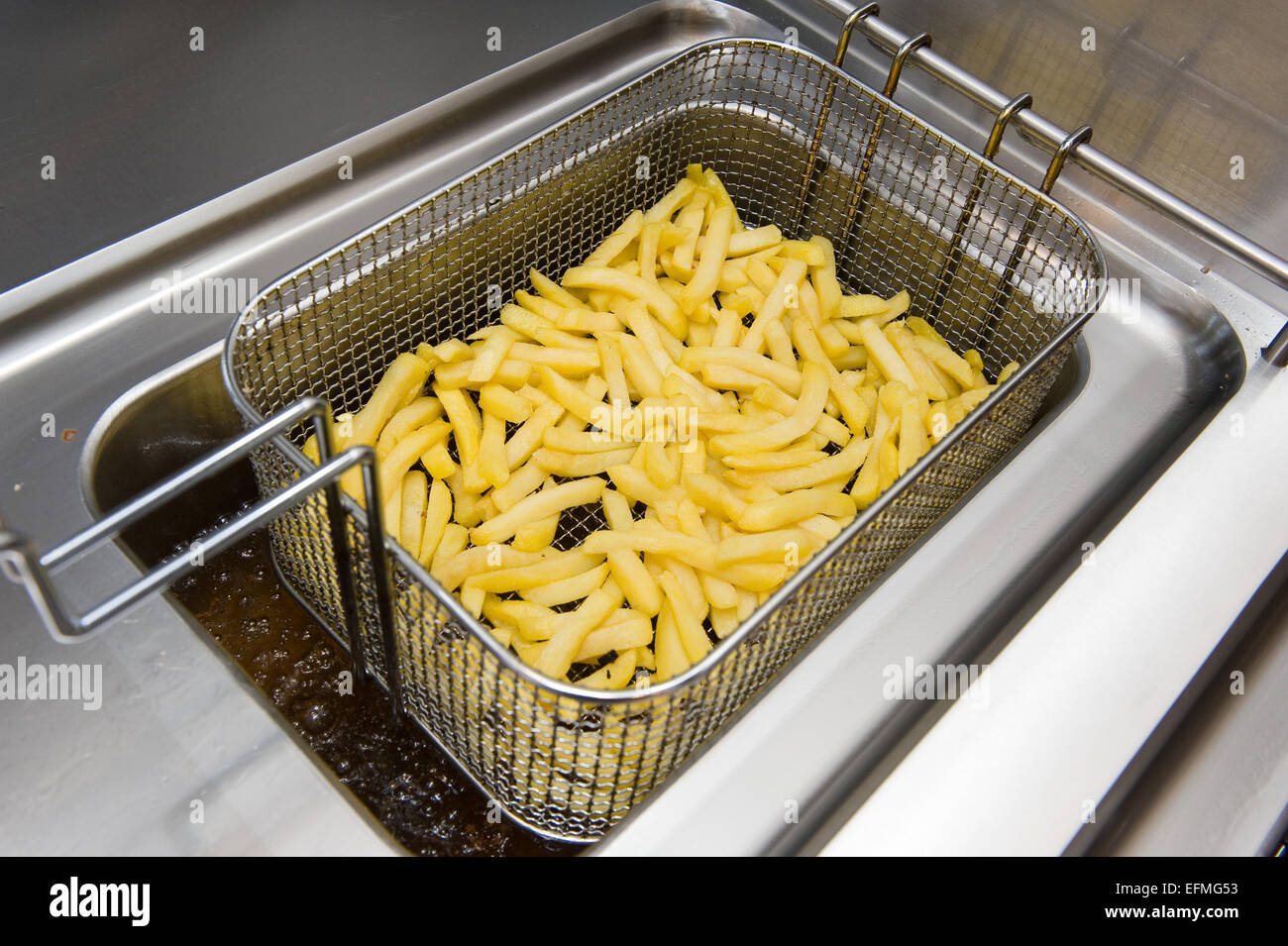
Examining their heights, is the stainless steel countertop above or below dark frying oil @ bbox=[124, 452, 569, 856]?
above

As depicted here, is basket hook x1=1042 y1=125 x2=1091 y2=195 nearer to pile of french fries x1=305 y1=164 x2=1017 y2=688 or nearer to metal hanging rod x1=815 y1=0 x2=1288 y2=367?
metal hanging rod x1=815 y1=0 x2=1288 y2=367

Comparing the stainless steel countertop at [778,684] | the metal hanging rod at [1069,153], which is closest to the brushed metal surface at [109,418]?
the stainless steel countertop at [778,684]

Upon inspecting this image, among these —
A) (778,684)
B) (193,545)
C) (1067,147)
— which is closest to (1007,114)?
(1067,147)

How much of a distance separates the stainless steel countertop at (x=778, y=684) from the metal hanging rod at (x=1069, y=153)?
0.84ft

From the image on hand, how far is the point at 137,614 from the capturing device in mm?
1188

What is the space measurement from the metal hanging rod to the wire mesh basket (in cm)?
7

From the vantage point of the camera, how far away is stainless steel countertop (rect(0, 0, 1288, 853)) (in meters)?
1.05

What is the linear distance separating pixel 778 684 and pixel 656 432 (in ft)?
1.28

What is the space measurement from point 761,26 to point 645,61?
0.26m

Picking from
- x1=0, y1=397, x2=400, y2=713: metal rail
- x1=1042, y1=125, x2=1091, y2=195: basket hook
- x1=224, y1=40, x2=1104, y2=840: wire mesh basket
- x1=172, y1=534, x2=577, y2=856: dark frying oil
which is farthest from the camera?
x1=1042, y1=125, x2=1091, y2=195: basket hook

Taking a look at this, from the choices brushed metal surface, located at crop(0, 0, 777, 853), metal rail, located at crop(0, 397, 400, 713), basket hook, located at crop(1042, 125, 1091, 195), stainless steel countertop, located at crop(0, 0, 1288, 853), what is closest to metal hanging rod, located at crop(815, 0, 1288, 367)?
basket hook, located at crop(1042, 125, 1091, 195)

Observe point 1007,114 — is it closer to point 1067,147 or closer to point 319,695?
point 1067,147

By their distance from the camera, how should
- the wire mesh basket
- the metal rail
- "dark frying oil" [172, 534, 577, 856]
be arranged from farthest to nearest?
"dark frying oil" [172, 534, 577, 856] → the wire mesh basket → the metal rail

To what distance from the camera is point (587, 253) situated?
174 cm
